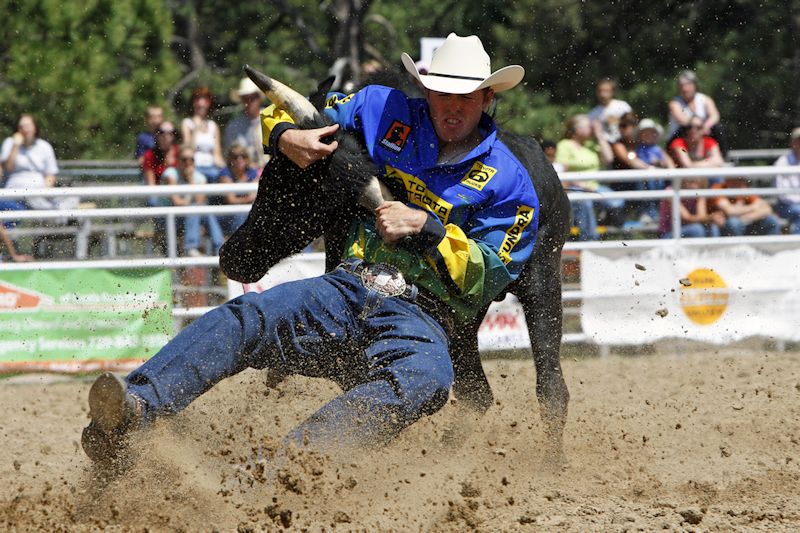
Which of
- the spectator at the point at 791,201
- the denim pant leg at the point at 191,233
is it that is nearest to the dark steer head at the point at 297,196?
the denim pant leg at the point at 191,233

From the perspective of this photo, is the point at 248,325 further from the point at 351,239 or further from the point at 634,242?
the point at 634,242

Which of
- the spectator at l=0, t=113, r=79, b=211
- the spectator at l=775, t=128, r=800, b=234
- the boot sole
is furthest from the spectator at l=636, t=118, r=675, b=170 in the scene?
the boot sole

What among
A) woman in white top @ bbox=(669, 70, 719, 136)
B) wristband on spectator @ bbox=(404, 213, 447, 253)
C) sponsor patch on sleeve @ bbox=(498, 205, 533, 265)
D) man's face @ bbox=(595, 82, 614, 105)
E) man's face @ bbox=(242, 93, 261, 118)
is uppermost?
wristband on spectator @ bbox=(404, 213, 447, 253)

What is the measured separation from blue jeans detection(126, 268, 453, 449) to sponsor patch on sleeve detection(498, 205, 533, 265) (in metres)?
0.32

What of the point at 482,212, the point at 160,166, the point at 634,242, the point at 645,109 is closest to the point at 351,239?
the point at 482,212

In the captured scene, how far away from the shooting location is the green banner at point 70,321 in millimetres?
7480

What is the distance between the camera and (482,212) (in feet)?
13.3

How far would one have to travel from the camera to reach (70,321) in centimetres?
753

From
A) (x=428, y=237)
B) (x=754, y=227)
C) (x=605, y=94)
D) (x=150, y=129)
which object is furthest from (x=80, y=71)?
(x=428, y=237)

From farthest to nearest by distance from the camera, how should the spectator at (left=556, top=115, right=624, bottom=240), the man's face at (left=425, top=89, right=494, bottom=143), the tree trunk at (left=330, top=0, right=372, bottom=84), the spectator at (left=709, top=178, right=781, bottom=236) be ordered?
the tree trunk at (left=330, top=0, right=372, bottom=84) < the spectator at (left=556, top=115, right=624, bottom=240) < the spectator at (left=709, top=178, right=781, bottom=236) < the man's face at (left=425, top=89, right=494, bottom=143)

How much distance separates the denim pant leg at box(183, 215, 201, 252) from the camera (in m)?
8.16

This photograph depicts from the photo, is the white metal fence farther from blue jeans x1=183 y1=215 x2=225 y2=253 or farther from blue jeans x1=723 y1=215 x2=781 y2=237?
blue jeans x1=723 y1=215 x2=781 y2=237

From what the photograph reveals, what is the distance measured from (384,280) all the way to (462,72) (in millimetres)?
761

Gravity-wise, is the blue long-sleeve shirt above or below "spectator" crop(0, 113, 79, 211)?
above
